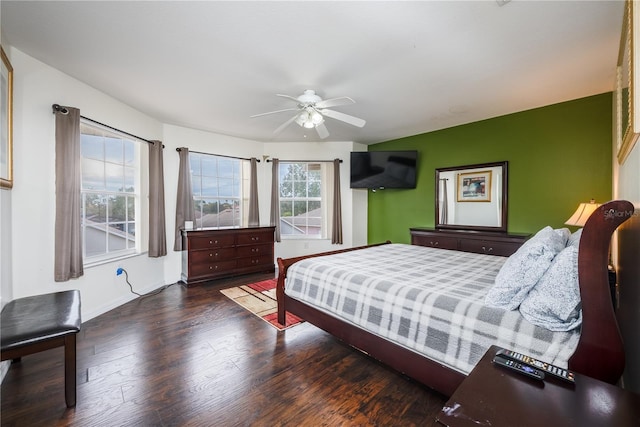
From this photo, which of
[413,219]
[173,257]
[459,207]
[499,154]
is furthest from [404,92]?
[173,257]

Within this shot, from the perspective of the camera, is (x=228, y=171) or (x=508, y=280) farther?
(x=228, y=171)

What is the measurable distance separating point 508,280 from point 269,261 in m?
3.91

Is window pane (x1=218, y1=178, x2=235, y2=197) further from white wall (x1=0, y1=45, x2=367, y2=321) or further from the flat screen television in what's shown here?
the flat screen television

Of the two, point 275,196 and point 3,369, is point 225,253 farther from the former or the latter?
point 3,369

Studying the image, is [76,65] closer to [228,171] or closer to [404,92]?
[228,171]

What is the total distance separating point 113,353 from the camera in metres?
2.19

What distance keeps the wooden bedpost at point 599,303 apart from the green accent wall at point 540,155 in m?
2.95

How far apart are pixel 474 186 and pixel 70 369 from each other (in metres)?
4.79

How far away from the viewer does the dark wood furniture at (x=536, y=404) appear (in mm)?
734

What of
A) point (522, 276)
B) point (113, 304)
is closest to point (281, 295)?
point (522, 276)

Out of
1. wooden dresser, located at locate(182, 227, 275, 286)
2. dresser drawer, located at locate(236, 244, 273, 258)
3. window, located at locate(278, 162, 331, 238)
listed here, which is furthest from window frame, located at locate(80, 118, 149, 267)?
window, located at locate(278, 162, 331, 238)

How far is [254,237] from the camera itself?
4660 millimetres

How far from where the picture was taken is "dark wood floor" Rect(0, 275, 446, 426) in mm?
1550

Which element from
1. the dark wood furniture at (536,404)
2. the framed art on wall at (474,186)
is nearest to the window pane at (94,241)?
the dark wood furniture at (536,404)
